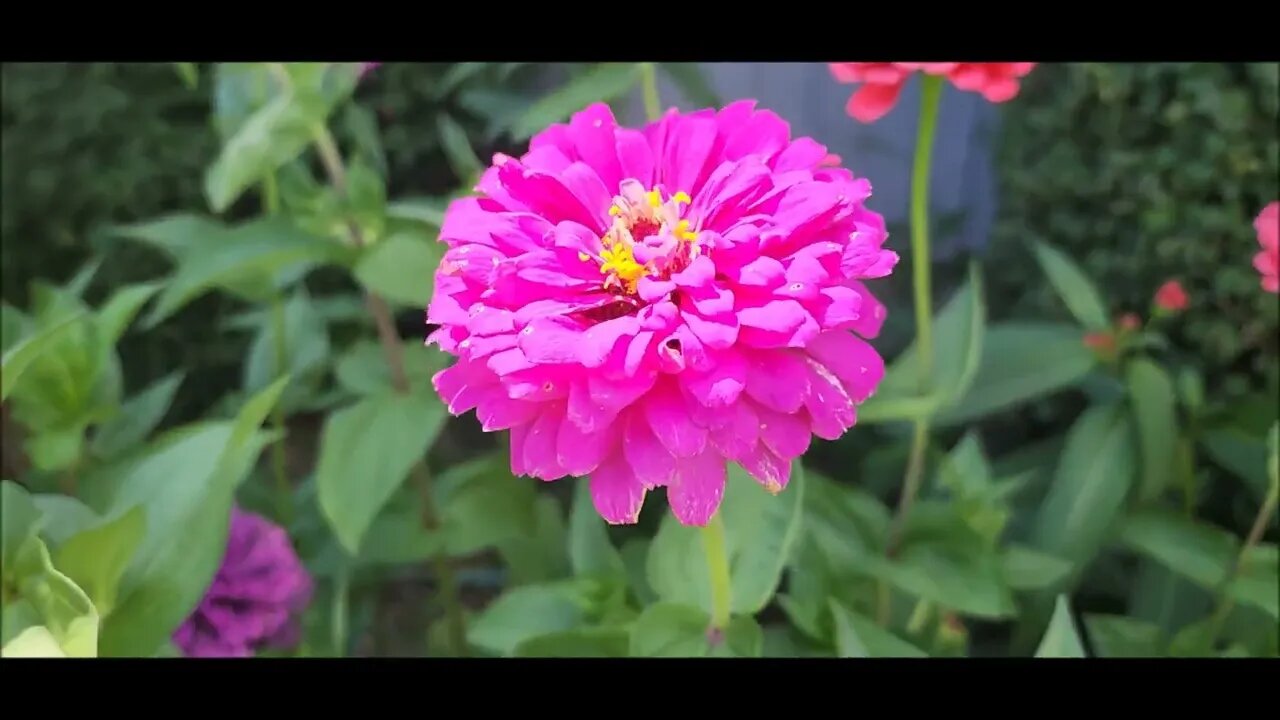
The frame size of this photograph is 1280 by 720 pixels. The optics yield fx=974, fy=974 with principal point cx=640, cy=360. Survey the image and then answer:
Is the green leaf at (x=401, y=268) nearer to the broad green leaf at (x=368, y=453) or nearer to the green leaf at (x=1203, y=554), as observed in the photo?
the broad green leaf at (x=368, y=453)

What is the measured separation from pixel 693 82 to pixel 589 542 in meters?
0.34

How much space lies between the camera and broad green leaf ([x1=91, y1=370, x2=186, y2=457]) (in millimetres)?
721

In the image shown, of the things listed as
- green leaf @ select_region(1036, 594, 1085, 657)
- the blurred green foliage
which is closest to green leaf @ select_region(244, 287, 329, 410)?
green leaf @ select_region(1036, 594, 1085, 657)

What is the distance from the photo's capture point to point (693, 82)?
2.38 feet

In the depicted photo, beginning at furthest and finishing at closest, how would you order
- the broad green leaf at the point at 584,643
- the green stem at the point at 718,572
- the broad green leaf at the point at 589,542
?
the broad green leaf at the point at 589,542 < the broad green leaf at the point at 584,643 < the green stem at the point at 718,572

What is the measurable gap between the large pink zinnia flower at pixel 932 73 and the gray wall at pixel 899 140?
0.50m

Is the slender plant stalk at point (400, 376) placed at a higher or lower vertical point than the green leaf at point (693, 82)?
lower

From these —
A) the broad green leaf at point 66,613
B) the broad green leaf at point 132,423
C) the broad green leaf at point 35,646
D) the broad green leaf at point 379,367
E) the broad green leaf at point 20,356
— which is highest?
the broad green leaf at point 379,367

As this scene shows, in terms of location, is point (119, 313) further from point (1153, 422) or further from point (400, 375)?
point (1153, 422)

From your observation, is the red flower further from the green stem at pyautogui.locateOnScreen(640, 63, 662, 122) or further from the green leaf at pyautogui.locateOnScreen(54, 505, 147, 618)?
the green leaf at pyautogui.locateOnScreen(54, 505, 147, 618)

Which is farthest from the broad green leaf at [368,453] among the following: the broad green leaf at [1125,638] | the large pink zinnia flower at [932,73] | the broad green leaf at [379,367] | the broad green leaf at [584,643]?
the broad green leaf at [1125,638]

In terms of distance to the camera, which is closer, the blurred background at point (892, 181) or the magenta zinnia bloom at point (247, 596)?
the magenta zinnia bloom at point (247, 596)

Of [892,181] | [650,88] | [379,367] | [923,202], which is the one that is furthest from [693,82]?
[892,181]

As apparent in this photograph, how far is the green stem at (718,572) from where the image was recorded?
44cm
